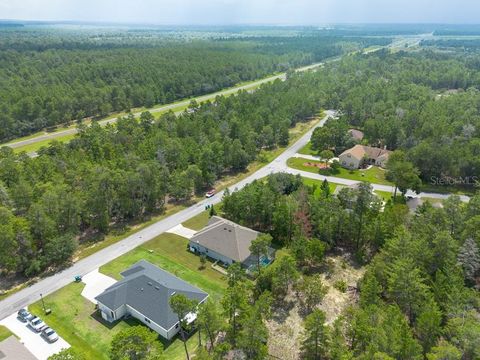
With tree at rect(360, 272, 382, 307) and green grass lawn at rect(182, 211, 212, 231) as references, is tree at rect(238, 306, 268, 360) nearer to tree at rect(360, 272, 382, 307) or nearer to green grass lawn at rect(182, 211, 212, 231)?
tree at rect(360, 272, 382, 307)

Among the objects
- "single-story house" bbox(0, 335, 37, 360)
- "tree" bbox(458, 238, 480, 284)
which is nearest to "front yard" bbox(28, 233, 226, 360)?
"single-story house" bbox(0, 335, 37, 360)

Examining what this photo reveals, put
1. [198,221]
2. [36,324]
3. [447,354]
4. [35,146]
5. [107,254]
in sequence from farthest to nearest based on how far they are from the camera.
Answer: [35,146]
[198,221]
[107,254]
[36,324]
[447,354]

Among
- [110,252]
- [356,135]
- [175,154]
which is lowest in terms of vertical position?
[110,252]

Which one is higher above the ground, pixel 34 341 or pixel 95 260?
pixel 34 341

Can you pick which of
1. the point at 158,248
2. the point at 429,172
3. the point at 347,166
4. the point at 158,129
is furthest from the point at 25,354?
the point at 429,172

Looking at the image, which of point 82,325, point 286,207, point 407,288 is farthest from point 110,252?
point 407,288

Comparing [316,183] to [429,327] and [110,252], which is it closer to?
[110,252]
